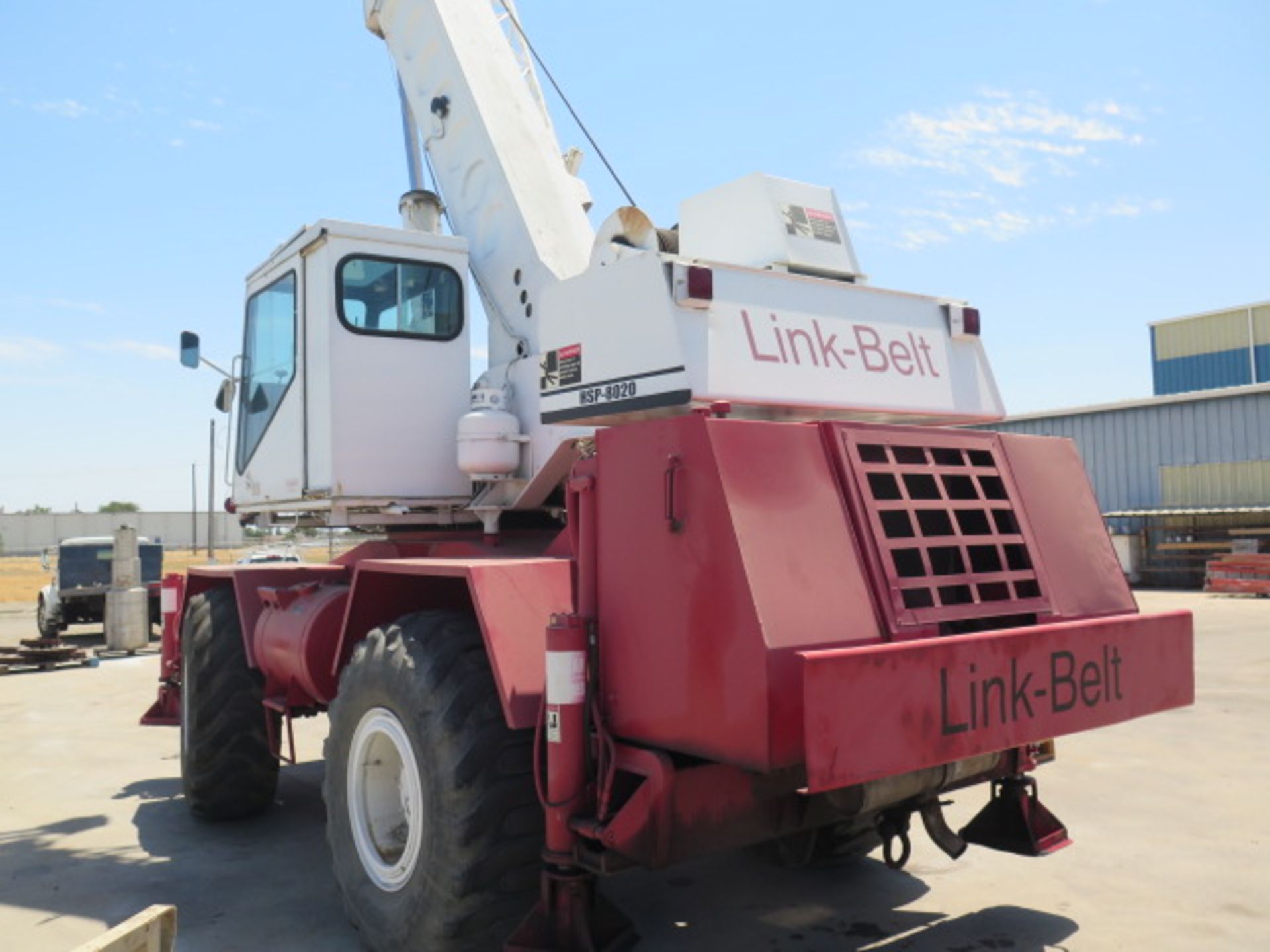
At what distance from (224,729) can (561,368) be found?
3352 mm

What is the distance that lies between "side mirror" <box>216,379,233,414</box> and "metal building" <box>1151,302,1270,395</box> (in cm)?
3334

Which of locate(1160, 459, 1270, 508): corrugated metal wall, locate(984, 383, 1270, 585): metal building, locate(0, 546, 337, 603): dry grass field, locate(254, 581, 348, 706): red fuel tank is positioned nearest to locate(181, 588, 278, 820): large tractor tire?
locate(254, 581, 348, 706): red fuel tank

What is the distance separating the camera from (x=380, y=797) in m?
4.14

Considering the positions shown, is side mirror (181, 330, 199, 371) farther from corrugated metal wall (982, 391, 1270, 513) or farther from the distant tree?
the distant tree

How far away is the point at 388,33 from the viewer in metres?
6.77

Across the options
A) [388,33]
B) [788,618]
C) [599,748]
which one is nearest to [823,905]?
[599,748]

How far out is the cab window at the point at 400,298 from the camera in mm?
5281

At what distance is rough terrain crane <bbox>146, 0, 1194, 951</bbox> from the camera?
297cm

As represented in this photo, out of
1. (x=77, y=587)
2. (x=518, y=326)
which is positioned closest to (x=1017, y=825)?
(x=518, y=326)

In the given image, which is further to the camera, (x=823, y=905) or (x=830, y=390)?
(x=823, y=905)

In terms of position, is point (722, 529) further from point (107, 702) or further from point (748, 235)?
point (107, 702)

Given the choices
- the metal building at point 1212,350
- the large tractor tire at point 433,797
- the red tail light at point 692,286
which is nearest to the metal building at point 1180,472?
the metal building at point 1212,350

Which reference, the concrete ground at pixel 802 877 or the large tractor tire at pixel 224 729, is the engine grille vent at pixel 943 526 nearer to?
the concrete ground at pixel 802 877

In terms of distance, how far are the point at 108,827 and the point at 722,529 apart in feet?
15.8
